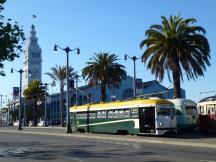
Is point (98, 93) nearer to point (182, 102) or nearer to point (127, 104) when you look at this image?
point (182, 102)

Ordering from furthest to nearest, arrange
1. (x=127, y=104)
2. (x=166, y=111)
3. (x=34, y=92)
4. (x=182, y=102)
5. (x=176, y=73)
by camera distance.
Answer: (x=34, y=92) → (x=176, y=73) → (x=182, y=102) → (x=127, y=104) → (x=166, y=111)

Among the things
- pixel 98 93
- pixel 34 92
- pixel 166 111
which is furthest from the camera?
pixel 98 93

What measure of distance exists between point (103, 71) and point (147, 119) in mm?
25523

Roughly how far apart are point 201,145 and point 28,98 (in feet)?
263

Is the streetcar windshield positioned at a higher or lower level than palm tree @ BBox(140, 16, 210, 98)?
lower

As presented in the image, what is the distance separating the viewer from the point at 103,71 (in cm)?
6159

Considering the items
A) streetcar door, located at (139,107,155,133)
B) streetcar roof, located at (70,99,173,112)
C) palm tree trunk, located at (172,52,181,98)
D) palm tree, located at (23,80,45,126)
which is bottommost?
streetcar door, located at (139,107,155,133)

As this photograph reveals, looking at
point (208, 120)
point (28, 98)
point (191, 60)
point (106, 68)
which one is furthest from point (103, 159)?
point (28, 98)

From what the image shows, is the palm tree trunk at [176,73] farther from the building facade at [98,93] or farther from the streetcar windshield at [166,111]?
the building facade at [98,93]

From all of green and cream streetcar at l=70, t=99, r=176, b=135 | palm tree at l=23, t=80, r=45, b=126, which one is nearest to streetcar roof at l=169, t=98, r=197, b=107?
green and cream streetcar at l=70, t=99, r=176, b=135

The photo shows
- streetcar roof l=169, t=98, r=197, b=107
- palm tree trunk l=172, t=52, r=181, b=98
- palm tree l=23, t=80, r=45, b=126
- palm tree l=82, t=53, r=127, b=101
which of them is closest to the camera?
streetcar roof l=169, t=98, r=197, b=107

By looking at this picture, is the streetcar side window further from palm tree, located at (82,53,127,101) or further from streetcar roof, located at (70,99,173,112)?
palm tree, located at (82,53,127,101)

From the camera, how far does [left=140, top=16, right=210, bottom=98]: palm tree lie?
43.9 m

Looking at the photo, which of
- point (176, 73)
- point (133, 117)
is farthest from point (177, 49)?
point (133, 117)
